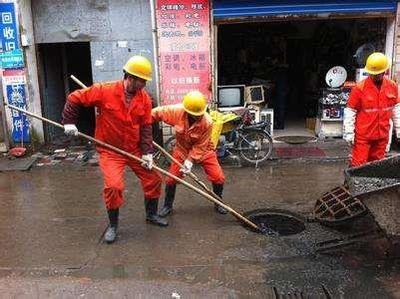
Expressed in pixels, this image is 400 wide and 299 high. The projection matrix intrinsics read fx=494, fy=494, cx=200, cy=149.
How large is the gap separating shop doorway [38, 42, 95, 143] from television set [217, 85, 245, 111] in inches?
132

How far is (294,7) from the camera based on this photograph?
370 inches

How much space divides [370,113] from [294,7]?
3.81 m

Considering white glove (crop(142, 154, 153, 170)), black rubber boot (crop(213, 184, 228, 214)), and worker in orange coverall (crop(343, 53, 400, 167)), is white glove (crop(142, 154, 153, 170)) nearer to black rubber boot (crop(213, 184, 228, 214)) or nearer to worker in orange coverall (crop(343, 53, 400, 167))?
black rubber boot (crop(213, 184, 228, 214))

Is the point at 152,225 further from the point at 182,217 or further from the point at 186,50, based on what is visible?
the point at 186,50

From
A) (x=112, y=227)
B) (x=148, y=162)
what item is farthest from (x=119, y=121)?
(x=112, y=227)

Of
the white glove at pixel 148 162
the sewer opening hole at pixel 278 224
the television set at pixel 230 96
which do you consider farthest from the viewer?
the television set at pixel 230 96

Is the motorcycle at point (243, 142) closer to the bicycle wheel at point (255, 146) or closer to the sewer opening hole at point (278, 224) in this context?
the bicycle wheel at point (255, 146)

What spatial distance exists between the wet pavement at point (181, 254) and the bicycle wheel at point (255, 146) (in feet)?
4.23

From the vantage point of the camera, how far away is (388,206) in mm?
4539

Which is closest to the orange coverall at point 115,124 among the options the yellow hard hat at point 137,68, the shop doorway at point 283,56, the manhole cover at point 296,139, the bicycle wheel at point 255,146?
the yellow hard hat at point 137,68

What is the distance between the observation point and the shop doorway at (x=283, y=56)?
11.3m

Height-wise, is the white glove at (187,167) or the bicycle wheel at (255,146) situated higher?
the white glove at (187,167)

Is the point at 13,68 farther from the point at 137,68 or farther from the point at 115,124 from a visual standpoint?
the point at 137,68

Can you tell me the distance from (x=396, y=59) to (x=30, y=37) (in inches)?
288
